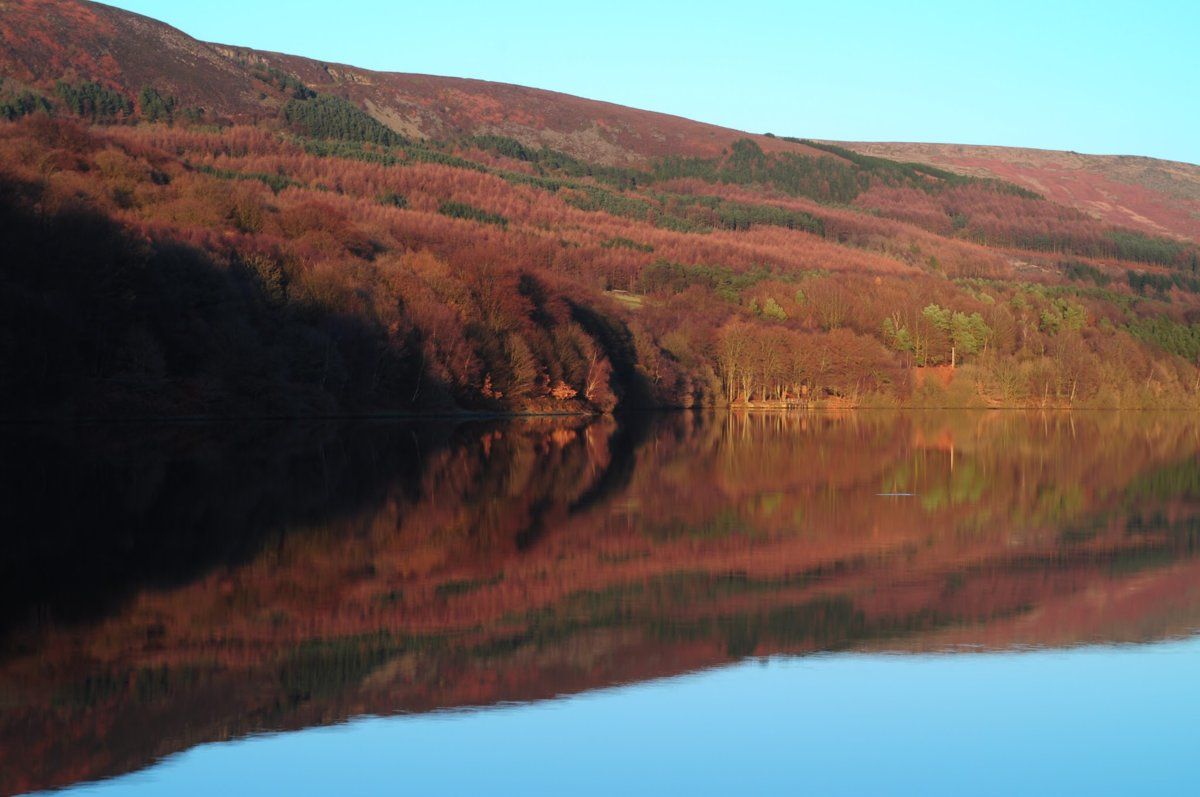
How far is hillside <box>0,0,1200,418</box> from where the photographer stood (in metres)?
57.0

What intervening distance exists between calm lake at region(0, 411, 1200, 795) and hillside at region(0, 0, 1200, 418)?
103 ft

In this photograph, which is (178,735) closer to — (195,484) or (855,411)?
(195,484)

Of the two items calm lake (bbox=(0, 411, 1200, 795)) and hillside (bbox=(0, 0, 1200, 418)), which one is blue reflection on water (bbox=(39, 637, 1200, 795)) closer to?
calm lake (bbox=(0, 411, 1200, 795))

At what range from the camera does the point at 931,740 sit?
10.4 meters

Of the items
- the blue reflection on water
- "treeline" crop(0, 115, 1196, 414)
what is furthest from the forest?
the blue reflection on water

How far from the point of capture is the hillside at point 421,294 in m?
57.0

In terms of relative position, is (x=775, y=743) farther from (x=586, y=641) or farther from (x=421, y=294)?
(x=421, y=294)

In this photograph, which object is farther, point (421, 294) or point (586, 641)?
point (421, 294)

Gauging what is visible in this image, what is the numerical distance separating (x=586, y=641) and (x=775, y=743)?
11.0 ft

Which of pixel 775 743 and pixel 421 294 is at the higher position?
pixel 775 743

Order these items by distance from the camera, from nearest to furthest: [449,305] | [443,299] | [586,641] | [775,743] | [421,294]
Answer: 1. [775,743]
2. [586,641]
3. [421,294]
4. [449,305]
5. [443,299]

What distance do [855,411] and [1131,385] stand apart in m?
28.7

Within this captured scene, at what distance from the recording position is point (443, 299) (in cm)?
A: 8175

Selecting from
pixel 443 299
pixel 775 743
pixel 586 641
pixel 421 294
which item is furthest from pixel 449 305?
pixel 775 743
